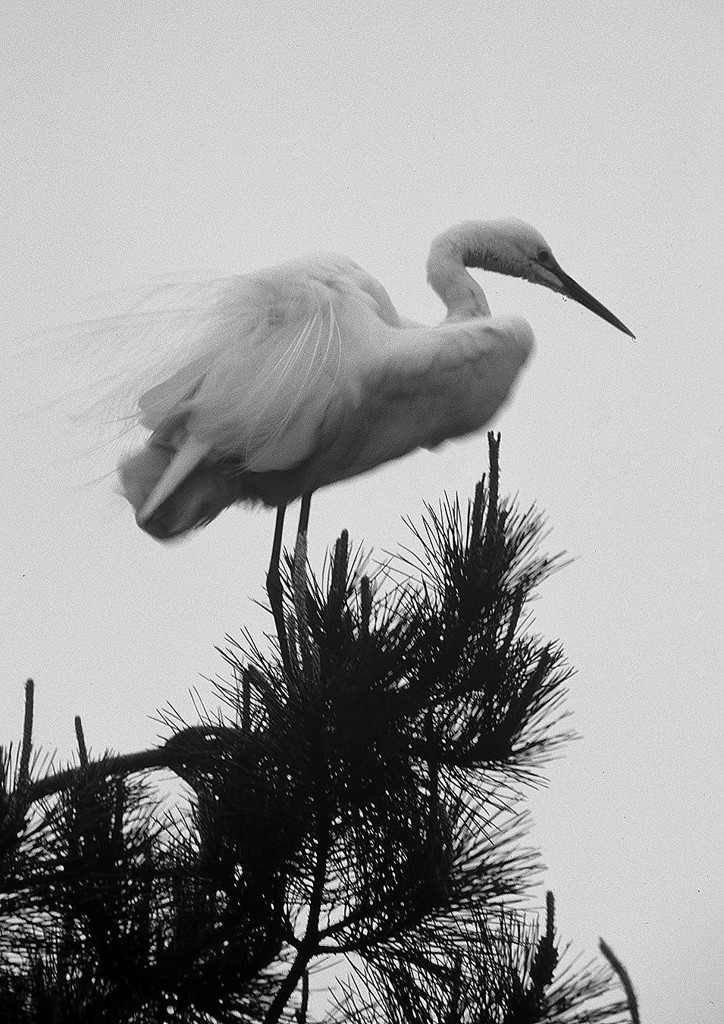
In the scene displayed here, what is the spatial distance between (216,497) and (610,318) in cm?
135

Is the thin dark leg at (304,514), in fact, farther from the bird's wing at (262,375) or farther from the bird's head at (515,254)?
the bird's head at (515,254)

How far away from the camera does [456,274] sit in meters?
3.05

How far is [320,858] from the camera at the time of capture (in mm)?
1285

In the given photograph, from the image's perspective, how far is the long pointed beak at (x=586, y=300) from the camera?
3.35 metres

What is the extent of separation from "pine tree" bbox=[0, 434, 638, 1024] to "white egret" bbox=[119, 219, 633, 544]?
4.05 feet

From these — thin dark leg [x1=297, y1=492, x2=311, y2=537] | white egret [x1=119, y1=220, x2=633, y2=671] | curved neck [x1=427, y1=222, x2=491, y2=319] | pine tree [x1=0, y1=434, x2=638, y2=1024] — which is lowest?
pine tree [x1=0, y1=434, x2=638, y2=1024]

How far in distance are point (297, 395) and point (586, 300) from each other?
3.96ft

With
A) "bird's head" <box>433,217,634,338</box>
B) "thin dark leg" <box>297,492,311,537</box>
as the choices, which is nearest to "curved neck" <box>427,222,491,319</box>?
"bird's head" <box>433,217,634,338</box>

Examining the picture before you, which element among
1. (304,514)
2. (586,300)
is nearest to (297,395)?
(304,514)

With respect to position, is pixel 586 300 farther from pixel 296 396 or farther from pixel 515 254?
pixel 296 396

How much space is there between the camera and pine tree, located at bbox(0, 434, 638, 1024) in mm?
1262

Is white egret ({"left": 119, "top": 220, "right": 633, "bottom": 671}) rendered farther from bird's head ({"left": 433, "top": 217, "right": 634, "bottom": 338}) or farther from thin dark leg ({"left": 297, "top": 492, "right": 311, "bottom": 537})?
bird's head ({"left": 433, "top": 217, "right": 634, "bottom": 338})

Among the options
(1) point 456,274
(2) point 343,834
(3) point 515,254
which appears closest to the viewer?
(2) point 343,834

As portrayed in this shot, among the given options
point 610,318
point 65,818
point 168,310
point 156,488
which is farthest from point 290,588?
point 610,318
